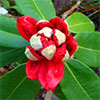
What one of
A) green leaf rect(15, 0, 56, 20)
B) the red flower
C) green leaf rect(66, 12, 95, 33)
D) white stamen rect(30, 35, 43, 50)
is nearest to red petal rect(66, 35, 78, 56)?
the red flower

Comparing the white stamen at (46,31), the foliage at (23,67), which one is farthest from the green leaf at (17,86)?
the white stamen at (46,31)

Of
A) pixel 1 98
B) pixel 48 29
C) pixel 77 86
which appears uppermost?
pixel 48 29

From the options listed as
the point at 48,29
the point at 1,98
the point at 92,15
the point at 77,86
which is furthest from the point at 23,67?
the point at 92,15

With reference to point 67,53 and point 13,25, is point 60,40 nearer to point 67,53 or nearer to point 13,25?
point 67,53

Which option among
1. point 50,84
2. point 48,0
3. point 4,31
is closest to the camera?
point 50,84

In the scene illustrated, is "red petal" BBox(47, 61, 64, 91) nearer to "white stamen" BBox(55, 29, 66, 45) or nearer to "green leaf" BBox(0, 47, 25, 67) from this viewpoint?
"white stamen" BBox(55, 29, 66, 45)

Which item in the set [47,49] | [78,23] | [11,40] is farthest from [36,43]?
[78,23]

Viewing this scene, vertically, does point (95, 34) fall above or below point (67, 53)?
below

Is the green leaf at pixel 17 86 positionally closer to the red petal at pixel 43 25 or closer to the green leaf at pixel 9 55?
the green leaf at pixel 9 55
